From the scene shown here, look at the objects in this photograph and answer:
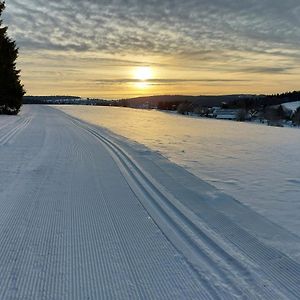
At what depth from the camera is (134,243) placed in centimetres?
490

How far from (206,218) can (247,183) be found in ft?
10.2

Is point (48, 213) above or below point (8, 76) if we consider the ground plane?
below

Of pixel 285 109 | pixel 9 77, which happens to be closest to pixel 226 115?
pixel 285 109

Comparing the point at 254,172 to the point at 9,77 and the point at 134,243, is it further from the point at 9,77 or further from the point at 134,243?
the point at 9,77

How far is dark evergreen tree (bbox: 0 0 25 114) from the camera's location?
34719mm

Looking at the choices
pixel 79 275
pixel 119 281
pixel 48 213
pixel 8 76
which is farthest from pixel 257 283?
pixel 8 76

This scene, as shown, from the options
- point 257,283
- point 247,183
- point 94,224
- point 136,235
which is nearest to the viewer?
point 257,283

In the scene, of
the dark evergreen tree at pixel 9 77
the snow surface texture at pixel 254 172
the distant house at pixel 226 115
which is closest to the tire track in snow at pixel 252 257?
the snow surface texture at pixel 254 172

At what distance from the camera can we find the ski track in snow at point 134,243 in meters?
3.75

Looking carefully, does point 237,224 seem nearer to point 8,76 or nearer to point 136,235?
point 136,235

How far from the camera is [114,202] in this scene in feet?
22.5

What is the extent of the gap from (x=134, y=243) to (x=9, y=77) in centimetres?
3365

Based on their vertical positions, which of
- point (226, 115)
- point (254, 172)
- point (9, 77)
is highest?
point (9, 77)

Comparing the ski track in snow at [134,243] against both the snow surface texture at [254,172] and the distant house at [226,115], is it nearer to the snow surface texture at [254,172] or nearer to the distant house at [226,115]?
the snow surface texture at [254,172]
